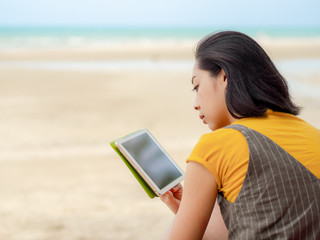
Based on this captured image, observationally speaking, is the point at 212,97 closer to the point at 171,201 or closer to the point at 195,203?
the point at 195,203

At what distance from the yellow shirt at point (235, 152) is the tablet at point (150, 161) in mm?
565

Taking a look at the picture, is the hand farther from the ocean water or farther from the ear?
the ocean water

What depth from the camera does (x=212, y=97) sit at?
1.62 metres

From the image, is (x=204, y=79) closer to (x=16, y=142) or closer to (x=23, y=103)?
(x=16, y=142)

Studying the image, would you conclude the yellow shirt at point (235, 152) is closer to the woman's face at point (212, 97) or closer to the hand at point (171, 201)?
the woman's face at point (212, 97)

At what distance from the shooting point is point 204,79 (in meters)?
1.64

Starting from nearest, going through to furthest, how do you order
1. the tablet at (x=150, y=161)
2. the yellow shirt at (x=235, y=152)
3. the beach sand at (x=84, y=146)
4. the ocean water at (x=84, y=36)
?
the yellow shirt at (x=235, y=152) → the tablet at (x=150, y=161) → the beach sand at (x=84, y=146) → the ocean water at (x=84, y=36)

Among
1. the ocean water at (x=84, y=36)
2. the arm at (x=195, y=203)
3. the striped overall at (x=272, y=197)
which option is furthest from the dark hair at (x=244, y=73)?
the ocean water at (x=84, y=36)

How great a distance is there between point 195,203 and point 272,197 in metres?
0.26

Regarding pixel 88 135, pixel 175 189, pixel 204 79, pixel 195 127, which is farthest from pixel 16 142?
pixel 204 79

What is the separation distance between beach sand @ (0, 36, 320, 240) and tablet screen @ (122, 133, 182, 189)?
5.14 feet

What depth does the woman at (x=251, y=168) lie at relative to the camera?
135 centimetres

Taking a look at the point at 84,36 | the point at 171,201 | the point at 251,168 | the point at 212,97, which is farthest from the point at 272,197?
the point at 84,36

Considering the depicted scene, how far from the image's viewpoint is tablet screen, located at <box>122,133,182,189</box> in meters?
1.96
